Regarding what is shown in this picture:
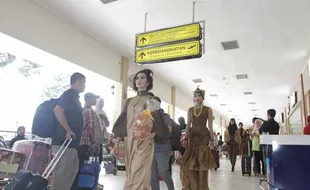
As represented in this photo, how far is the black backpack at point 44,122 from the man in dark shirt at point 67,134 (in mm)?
65

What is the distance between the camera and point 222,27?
19.6 ft

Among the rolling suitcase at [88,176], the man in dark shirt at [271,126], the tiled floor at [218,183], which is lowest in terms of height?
the tiled floor at [218,183]

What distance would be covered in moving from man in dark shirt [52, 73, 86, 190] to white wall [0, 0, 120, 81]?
108 inches

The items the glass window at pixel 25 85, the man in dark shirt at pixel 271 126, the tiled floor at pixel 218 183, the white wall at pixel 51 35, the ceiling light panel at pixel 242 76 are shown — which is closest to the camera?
the tiled floor at pixel 218 183

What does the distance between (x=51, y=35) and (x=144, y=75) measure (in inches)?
145

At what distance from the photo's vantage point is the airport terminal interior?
2570 mm

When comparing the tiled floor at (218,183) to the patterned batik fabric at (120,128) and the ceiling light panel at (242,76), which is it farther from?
the ceiling light panel at (242,76)

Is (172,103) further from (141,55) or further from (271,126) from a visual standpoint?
(141,55)

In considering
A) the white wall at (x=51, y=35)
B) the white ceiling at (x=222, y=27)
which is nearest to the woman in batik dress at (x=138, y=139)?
the white ceiling at (x=222, y=27)

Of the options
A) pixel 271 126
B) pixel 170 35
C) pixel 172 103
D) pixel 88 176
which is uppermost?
pixel 170 35

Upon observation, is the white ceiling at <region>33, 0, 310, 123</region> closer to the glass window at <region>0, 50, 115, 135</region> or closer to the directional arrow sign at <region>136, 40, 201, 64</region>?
the directional arrow sign at <region>136, 40, 201, 64</region>

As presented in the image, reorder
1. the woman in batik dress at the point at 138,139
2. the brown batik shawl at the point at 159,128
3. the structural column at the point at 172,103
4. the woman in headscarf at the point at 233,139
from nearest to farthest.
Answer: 1. the woman in batik dress at the point at 138,139
2. the brown batik shawl at the point at 159,128
3. the woman in headscarf at the point at 233,139
4. the structural column at the point at 172,103

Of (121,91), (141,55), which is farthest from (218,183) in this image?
(121,91)

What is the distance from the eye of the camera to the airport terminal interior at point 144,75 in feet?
8.43
